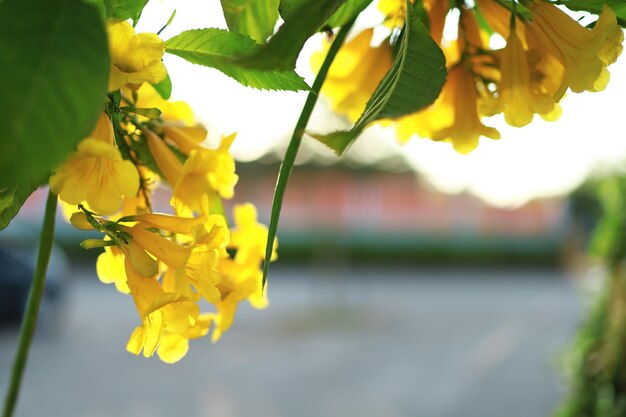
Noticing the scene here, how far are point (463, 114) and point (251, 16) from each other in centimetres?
11

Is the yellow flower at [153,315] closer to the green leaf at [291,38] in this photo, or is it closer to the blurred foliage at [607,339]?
the green leaf at [291,38]

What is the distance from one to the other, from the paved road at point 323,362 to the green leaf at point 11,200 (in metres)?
3.71

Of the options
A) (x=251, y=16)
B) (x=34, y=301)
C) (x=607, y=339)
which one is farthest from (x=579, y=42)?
(x=607, y=339)

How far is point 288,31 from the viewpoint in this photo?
0.18 metres

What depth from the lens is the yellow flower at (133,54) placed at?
0.22m

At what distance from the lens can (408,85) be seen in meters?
0.21

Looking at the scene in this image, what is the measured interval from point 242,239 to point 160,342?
8 cm

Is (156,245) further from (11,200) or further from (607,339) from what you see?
(607,339)

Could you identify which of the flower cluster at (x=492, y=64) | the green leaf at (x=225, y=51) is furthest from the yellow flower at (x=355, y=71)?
the green leaf at (x=225, y=51)

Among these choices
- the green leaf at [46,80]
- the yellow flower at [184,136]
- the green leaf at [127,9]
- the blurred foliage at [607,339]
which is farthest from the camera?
the blurred foliage at [607,339]

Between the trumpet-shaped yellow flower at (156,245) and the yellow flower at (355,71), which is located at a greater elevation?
the yellow flower at (355,71)

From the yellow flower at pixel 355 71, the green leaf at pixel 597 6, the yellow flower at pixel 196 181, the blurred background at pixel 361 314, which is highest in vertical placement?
the green leaf at pixel 597 6

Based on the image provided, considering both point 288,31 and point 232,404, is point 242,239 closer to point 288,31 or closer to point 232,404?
point 288,31

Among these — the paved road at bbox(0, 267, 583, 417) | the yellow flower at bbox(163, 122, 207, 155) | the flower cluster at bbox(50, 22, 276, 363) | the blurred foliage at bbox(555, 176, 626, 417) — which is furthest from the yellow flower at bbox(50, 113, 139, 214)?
the paved road at bbox(0, 267, 583, 417)
